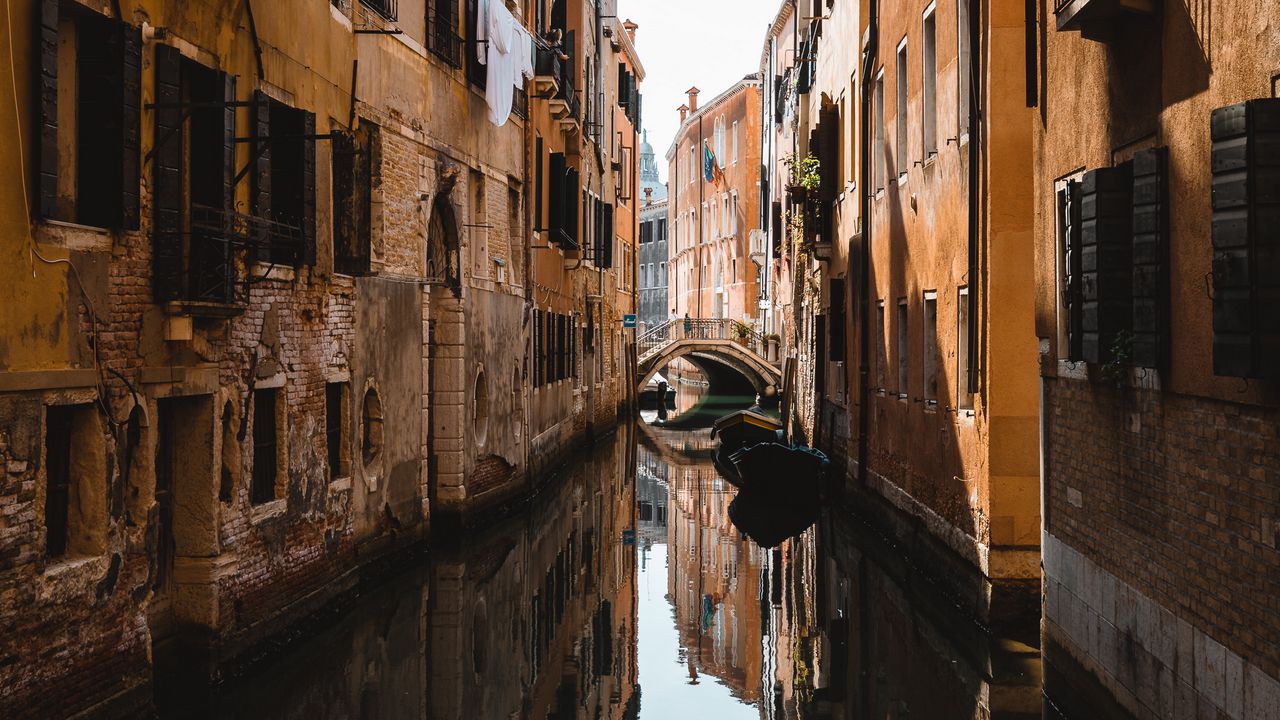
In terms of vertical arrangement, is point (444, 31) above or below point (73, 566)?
above

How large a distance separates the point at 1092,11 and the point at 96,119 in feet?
18.9

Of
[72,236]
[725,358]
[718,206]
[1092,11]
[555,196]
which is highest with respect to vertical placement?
[718,206]

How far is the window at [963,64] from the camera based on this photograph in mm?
12843

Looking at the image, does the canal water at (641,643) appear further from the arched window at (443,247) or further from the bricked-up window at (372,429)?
the arched window at (443,247)

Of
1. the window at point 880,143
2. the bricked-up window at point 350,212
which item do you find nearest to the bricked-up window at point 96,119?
the bricked-up window at point 350,212

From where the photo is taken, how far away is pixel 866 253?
1989cm

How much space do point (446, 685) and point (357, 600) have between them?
288cm

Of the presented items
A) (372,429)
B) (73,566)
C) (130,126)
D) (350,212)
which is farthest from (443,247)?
(73,566)

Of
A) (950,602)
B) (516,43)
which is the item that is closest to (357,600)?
(950,602)

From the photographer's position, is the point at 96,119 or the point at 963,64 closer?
the point at 96,119

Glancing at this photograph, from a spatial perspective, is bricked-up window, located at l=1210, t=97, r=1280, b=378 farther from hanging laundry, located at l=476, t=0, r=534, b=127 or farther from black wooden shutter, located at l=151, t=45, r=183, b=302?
hanging laundry, located at l=476, t=0, r=534, b=127

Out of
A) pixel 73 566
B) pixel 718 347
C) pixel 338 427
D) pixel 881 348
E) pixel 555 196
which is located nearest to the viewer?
pixel 73 566

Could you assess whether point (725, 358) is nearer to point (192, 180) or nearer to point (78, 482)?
point (192, 180)

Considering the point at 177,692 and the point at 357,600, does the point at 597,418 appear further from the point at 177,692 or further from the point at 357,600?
the point at 177,692
